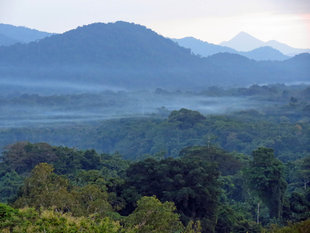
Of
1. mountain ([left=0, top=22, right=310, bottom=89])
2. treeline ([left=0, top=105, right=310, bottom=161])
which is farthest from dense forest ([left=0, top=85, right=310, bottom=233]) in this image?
mountain ([left=0, top=22, right=310, bottom=89])

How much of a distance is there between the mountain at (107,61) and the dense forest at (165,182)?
87.3 metres

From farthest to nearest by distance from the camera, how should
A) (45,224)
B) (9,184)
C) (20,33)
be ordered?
1. (20,33)
2. (9,184)
3. (45,224)

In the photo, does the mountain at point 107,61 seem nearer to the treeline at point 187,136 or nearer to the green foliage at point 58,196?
the treeline at point 187,136

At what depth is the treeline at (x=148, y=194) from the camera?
9625mm

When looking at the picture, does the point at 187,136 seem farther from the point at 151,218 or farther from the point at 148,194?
the point at 151,218

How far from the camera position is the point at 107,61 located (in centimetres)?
14025

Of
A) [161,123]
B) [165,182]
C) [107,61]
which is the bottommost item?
[165,182]

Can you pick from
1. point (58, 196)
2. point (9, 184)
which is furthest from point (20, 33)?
point (58, 196)

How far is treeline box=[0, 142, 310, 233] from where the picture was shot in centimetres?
962

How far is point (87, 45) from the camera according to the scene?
141 metres

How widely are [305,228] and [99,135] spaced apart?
144ft

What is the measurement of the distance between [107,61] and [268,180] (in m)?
126

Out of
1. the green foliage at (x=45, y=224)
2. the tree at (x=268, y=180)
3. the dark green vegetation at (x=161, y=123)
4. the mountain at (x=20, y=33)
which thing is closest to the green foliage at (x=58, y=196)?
the green foliage at (x=45, y=224)

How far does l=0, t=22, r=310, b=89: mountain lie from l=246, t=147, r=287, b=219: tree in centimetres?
11510
